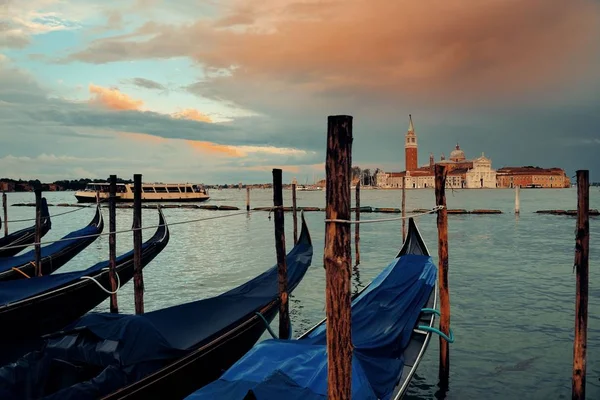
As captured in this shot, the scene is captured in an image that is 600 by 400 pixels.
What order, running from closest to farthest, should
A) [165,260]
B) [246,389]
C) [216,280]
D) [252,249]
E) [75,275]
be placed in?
[246,389], [75,275], [216,280], [165,260], [252,249]

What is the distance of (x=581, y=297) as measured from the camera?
4.63m

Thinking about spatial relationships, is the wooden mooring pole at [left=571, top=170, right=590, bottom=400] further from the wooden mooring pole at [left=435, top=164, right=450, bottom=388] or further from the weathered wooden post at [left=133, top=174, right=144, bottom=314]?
the weathered wooden post at [left=133, top=174, right=144, bottom=314]

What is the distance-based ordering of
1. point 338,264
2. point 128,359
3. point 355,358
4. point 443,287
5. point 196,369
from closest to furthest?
point 338,264 < point 355,358 < point 128,359 < point 196,369 < point 443,287

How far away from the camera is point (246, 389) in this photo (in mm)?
3068

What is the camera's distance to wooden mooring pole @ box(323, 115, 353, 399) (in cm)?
281

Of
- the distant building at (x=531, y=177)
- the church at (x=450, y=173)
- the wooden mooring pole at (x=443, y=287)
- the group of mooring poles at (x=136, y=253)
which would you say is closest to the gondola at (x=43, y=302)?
the group of mooring poles at (x=136, y=253)

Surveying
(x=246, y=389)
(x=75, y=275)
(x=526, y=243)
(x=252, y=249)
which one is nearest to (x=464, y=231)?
(x=526, y=243)

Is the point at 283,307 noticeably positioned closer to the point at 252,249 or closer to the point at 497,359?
the point at 497,359

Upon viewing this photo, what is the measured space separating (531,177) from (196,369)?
146 meters

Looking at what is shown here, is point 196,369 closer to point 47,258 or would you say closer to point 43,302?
point 43,302

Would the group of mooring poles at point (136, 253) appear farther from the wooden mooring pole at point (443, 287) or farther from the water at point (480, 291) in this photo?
the wooden mooring pole at point (443, 287)

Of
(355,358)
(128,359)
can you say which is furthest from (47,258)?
(355,358)

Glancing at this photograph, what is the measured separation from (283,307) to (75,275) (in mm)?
3286

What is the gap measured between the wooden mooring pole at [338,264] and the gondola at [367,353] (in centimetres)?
39
